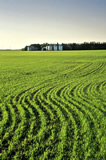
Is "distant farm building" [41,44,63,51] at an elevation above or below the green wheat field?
above

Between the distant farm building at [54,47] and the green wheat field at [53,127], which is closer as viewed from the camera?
the green wheat field at [53,127]

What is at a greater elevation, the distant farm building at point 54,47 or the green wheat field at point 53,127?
the distant farm building at point 54,47

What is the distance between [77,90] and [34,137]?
27.4 ft

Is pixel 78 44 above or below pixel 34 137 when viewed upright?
above

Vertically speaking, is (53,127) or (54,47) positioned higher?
(54,47)

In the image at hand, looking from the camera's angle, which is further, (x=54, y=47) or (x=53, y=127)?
(x=54, y=47)

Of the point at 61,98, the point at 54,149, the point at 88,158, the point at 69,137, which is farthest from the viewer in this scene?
the point at 61,98

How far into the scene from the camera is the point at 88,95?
524 inches

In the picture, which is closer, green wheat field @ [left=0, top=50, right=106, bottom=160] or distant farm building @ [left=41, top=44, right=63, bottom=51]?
green wheat field @ [left=0, top=50, right=106, bottom=160]

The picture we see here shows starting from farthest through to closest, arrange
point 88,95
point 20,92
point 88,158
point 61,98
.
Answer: point 20,92 → point 88,95 → point 61,98 → point 88,158

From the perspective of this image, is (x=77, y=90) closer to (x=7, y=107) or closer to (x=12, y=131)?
(x=7, y=107)

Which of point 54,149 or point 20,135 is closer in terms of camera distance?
point 54,149

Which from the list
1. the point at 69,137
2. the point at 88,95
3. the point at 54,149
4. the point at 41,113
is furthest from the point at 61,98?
the point at 54,149

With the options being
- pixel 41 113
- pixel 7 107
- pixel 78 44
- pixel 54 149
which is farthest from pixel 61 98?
pixel 78 44
